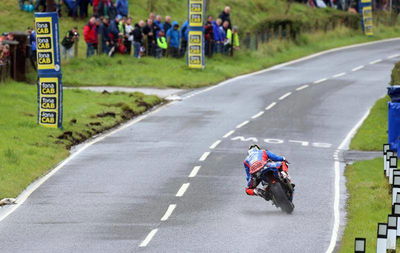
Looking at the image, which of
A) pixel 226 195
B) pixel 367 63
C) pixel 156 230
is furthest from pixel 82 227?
pixel 367 63

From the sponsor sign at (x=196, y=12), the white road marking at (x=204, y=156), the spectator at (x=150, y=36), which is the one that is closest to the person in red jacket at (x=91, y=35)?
the spectator at (x=150, y=36)

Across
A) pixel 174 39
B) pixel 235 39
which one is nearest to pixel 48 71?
pixel 174 39

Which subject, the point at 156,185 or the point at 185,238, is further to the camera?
the point at 156,185

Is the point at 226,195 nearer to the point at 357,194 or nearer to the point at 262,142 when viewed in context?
the point at 357,194

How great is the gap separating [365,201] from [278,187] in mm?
2442

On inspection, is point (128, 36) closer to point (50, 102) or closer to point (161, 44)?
point (161, 44)

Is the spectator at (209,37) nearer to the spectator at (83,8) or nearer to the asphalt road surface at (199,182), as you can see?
the spectator at (83,8)

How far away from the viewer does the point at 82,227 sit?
66.3 feet

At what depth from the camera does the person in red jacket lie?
146ft

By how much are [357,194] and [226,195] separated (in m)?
2.91

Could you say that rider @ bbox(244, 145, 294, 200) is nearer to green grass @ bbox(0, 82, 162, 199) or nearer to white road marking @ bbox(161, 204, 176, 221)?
white road marking @ bbox(161, 204, 176, 221)

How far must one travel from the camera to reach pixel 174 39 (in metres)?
48.2

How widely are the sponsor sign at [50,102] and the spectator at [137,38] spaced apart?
14.1 meters

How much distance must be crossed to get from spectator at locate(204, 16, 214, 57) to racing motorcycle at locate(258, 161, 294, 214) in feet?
92.7
